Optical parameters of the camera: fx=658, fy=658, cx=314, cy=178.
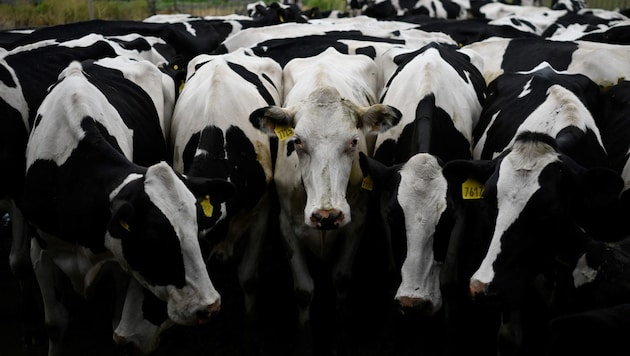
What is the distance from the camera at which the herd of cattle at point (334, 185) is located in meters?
3.73

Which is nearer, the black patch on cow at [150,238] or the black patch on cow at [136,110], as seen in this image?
the black patch on cow at [150,238]

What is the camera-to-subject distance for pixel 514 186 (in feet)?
12.6

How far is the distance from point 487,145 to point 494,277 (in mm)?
1716

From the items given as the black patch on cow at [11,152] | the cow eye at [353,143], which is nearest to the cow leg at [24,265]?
the black patch on cow at [11,152]

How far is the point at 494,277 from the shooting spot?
3.71m

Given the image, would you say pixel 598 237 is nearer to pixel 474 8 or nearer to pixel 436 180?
pixel 436 180

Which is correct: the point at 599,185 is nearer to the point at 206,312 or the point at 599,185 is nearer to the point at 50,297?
the point at 206,312

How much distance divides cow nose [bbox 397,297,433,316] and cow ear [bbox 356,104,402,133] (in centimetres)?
148

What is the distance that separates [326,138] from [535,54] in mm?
3337

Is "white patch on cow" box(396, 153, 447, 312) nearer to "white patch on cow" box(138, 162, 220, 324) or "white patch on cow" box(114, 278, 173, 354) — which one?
"white patch on cow" box(138, 162, 220, 324)

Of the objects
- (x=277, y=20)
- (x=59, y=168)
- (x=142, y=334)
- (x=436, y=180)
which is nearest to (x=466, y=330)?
(x=436, y=180)

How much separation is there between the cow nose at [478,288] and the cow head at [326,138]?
954mm

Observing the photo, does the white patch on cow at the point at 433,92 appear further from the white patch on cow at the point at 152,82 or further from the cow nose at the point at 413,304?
the white patch on cow at the point at 152,82

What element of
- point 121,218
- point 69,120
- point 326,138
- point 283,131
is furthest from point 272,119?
point 121,218
